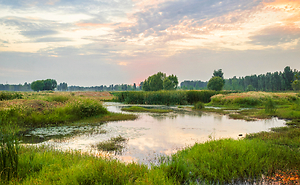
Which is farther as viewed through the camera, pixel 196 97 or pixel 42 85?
pixel 42 85

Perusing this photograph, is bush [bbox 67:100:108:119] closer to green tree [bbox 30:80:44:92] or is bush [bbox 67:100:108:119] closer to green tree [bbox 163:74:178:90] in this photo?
green tree [bbox 163:74:178:90]

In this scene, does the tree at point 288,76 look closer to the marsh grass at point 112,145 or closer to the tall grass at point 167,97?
the tall grass at point 167,97

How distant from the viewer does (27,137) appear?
1130cm

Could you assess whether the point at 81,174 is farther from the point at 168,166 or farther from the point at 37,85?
the point at 37,85

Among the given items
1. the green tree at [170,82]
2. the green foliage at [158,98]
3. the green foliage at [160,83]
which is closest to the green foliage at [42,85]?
the green foliage at [160,83]

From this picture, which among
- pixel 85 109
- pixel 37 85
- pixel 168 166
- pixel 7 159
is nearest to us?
pixel 7 159

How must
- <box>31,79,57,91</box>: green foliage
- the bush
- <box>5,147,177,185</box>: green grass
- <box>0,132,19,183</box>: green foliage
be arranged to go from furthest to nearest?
<box>31,79,57,91</box>: green foliage < the bush < <box>0,132,19,183</box>: green foliage < <box>5,147,177,185</box>: green grass

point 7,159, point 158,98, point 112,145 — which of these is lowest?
point 112,145

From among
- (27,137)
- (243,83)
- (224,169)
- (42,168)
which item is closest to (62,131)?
(27,137)

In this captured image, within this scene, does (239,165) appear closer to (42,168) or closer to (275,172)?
(275,172)

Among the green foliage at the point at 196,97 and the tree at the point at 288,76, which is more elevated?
the tree at the point at 288,76

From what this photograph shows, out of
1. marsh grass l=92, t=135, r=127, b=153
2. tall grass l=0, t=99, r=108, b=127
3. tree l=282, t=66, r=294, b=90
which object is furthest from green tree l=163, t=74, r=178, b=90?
marsh grass l=92, t=135, r=127, b=153

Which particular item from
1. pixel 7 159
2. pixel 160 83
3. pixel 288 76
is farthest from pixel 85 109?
pixel 288 76

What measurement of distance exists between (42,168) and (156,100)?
125ft
